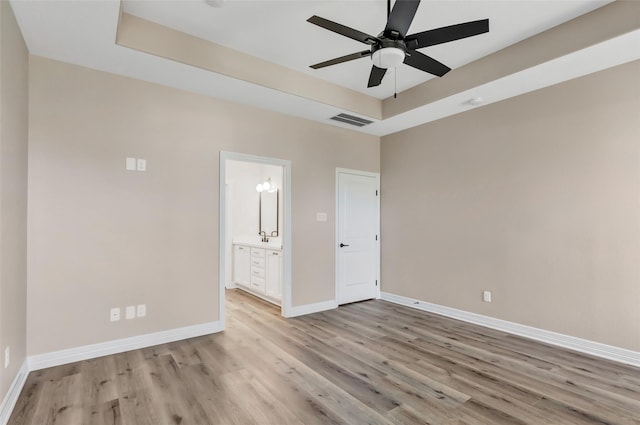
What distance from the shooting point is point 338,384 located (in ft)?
8.66

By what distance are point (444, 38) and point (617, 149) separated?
2.34m

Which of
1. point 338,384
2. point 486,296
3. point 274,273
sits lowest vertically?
point 338,384

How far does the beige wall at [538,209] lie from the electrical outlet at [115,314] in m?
3.91

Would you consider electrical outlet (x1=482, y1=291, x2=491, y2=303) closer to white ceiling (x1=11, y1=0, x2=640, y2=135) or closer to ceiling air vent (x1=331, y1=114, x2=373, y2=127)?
white ceiling (x1=11, y1=0, x2=640, y2=135)

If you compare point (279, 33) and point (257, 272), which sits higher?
point (279, 33)

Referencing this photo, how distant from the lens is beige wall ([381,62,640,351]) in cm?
314

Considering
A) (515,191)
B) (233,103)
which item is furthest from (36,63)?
(515,191)

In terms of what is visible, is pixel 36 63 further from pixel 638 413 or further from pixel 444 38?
pixel 638 413

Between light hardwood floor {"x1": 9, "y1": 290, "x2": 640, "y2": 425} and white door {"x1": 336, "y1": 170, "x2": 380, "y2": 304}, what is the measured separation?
1.42 meters

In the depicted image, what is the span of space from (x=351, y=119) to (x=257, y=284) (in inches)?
123

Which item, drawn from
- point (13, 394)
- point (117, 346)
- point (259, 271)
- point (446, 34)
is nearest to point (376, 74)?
point (446, 34)

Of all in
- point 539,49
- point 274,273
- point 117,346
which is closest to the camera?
point 539,49

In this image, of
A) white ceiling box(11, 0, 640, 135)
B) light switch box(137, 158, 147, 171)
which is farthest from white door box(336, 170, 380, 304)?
light switch box(137, 158, 147, 171)

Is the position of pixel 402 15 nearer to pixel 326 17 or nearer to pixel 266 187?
pixel 326 17
